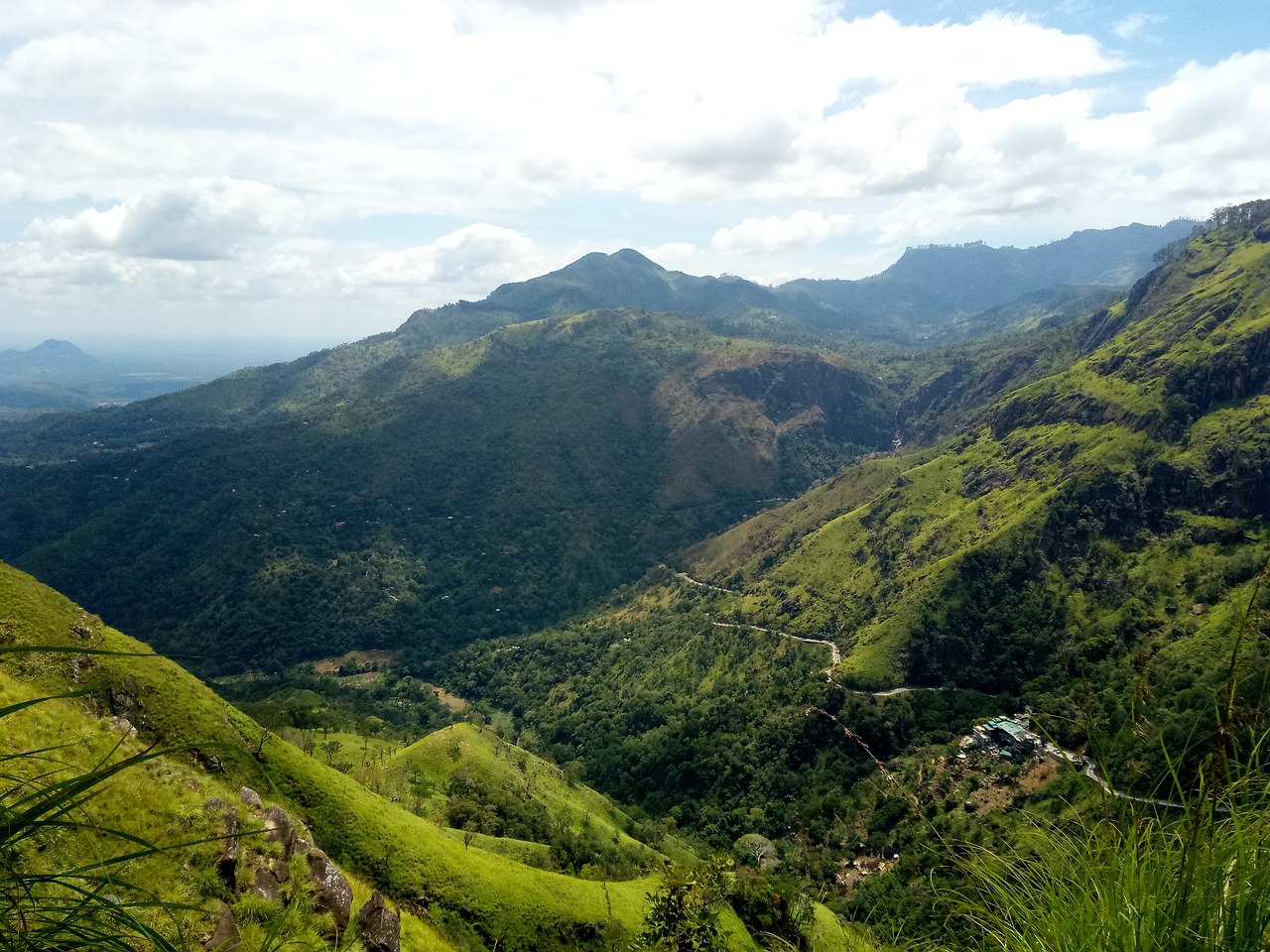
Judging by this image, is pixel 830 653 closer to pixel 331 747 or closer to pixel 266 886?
pixel 331 747

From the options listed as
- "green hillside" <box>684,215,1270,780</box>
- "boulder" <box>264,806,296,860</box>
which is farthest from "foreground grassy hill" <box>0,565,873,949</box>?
"green hillside" <box>684,215,1270,780</box>

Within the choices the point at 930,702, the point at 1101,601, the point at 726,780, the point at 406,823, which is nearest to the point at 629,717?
the point at 726,780

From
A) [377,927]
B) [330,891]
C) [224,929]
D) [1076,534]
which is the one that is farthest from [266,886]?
[1076,534]

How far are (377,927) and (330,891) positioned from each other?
7.96ft

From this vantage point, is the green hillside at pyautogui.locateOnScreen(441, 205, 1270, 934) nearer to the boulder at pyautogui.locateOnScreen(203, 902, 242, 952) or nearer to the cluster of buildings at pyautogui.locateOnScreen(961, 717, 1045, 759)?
the cluster of buildings at pyautogui.locateOnScreen(961, 717, 1045, 759)

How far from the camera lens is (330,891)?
2730 cm

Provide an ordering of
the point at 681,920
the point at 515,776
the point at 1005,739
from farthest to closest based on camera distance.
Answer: the point at 1005,739 → the point at 515,776 → the point at 681,920

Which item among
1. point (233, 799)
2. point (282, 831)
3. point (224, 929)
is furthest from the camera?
point (233, 799)

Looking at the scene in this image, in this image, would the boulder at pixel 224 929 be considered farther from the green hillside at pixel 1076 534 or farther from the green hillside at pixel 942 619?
the green hillside at pixel 1076 534

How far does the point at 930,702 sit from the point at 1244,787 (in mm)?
121300

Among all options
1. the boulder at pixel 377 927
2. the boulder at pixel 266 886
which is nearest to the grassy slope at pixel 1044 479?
the boulder at pixel 377 927

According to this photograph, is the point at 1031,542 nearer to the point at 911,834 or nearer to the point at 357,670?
the point at 911,834

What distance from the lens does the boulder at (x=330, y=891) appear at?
26234mm

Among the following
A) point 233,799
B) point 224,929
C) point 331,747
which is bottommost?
point 331,747
